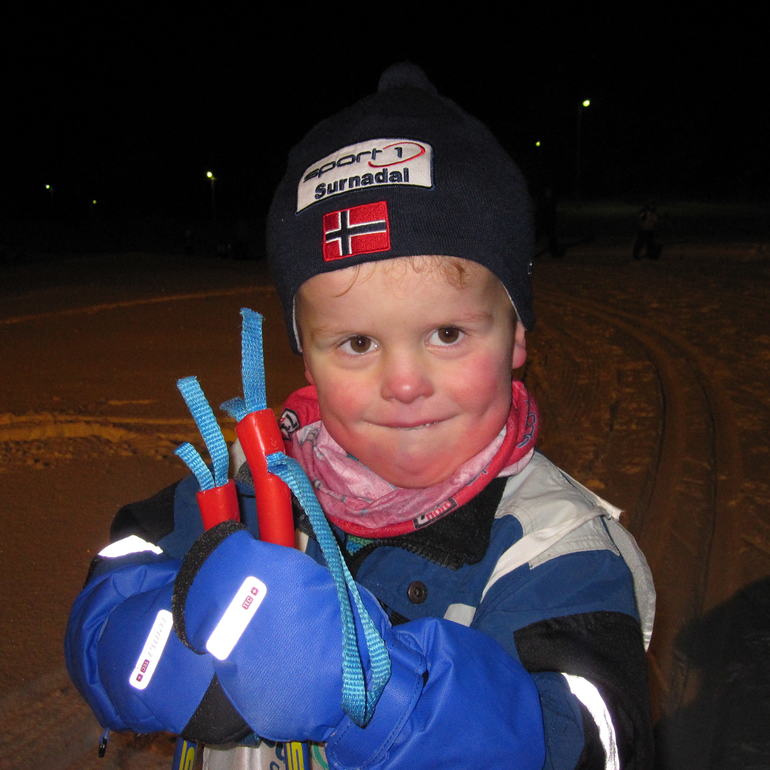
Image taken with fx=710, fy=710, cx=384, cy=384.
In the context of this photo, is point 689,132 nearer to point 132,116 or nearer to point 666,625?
point 132,116

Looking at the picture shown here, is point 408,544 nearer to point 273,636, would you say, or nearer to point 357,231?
point 273,636

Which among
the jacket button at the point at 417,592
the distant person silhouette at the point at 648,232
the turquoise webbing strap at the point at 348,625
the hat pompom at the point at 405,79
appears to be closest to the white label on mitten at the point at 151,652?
the turquoise webbing strap at the point at 348,625

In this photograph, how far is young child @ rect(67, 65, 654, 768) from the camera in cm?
94

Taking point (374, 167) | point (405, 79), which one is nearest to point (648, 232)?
point (405, 79)

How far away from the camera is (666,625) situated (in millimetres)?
2814

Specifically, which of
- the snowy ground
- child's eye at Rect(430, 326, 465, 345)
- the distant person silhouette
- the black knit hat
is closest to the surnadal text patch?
the black knit hat

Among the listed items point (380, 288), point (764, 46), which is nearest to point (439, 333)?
point (380, 288)

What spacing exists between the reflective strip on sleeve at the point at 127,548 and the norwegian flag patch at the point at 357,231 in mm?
651

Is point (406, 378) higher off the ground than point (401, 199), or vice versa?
point (401, 199)

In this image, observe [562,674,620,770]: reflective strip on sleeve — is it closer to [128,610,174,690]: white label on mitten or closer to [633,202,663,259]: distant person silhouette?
[128,610,174,690]: white label on mitten

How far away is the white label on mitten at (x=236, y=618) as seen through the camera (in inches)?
37.0

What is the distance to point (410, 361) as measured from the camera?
1159 millimetres

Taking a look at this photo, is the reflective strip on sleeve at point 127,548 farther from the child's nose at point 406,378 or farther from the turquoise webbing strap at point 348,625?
the child's nose at point 406,378

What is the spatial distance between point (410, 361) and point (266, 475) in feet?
0.96
